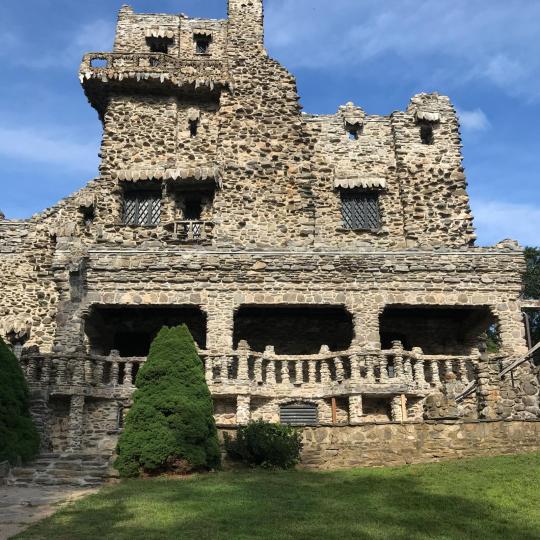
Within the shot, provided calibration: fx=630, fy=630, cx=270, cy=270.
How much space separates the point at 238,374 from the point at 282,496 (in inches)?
313

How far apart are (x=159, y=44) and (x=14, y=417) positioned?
2170 centimetres

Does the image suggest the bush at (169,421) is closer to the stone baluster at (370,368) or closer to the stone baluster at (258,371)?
the stone baluster at (258,371)

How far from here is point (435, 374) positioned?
1806cm

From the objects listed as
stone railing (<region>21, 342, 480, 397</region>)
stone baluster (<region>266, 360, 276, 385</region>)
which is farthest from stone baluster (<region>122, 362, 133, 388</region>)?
stone baluster (<region>266, 360, 276, 385</region>)

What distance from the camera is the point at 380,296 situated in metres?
19.6

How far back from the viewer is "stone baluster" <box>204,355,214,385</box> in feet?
58.5

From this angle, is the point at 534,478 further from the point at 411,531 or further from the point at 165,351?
the point at 165,351

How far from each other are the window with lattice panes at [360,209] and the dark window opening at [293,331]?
16.6 feet

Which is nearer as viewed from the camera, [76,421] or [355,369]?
[76,421]

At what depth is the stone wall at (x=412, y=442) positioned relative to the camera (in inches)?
505

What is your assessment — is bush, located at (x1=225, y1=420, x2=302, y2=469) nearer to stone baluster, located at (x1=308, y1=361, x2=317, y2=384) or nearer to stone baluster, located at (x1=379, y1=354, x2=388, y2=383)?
stone baluster, located at (x1=308, y1=361, x2=317, y2=384)

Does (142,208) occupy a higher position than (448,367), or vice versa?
(142,208)

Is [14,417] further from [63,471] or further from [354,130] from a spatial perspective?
[354,130]

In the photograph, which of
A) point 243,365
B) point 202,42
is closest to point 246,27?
point 202,42
